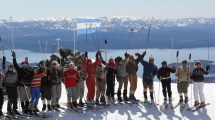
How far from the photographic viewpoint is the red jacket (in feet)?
41.8

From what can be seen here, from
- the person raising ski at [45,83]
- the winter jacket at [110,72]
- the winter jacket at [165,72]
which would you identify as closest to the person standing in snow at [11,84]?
the person raising ski at [45,83]

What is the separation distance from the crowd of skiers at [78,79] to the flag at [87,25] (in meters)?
4.53

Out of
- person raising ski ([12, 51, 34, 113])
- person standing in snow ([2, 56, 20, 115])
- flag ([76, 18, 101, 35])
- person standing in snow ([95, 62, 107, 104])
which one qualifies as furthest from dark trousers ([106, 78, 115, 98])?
flag ([76, 18, 101, 35])

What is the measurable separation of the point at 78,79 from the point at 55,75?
3.11ft

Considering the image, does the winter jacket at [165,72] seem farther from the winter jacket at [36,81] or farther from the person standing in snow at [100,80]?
the winter jacket at [36,81]

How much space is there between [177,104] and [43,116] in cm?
567

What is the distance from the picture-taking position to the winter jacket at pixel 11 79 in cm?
1163

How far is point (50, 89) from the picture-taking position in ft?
41.2

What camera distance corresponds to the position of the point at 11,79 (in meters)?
11.6

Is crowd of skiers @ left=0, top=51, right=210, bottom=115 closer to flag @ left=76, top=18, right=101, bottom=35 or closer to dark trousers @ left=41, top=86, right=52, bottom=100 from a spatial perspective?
dark trousers @ left=41, top=86, right=52, bottom=100

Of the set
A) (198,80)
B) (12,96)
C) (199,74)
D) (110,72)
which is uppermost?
(110,72)

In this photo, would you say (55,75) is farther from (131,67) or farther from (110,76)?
(131,67)

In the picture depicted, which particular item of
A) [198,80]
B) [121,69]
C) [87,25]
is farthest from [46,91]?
[87,25]

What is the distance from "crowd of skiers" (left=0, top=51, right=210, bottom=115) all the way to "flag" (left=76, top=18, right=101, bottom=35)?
453cm
